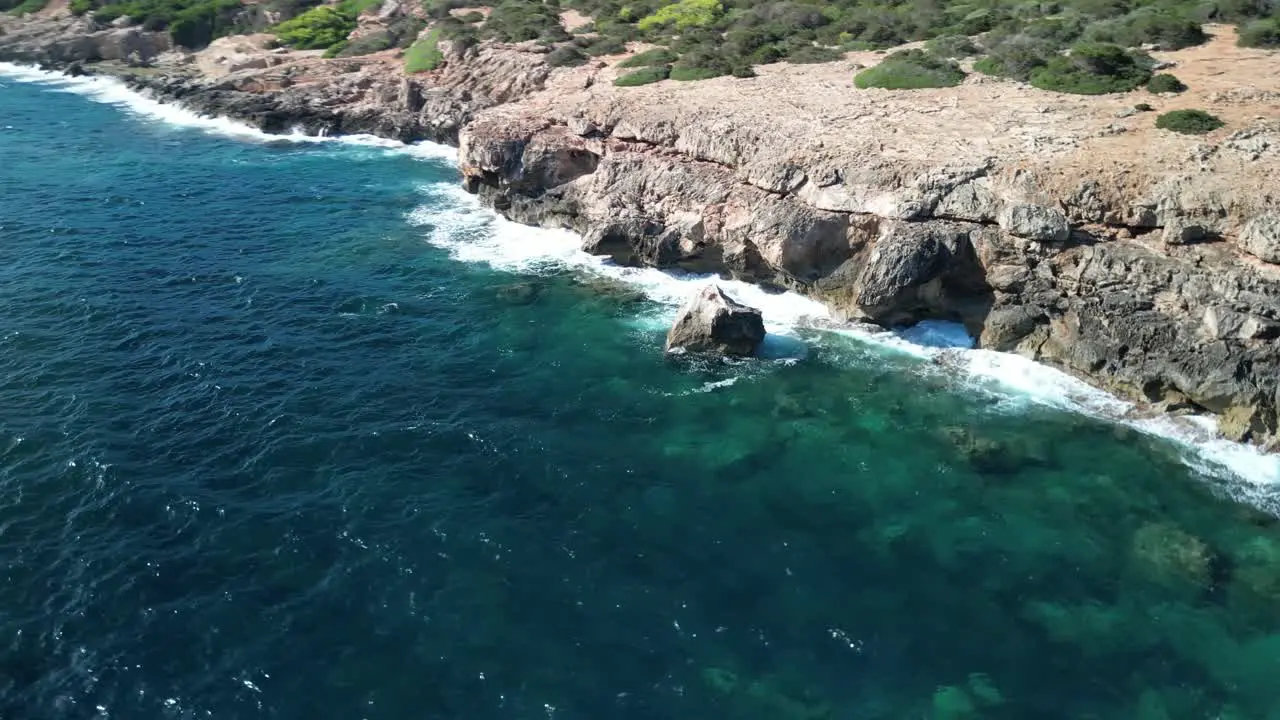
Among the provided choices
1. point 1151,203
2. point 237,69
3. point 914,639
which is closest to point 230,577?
point 914,639

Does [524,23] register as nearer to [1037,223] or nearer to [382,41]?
[382,41]

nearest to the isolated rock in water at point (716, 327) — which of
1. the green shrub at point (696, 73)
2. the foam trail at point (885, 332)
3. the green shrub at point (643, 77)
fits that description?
the foam trail at point (885, 332)

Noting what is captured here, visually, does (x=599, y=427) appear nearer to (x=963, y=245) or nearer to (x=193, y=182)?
(x=963, y=245)

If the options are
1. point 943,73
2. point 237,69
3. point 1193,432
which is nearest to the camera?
point 1193,432

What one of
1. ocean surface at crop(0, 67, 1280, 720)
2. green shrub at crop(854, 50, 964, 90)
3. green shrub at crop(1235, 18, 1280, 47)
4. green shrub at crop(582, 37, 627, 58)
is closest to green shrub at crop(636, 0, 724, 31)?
green shrub at crop(582, 37, 627, 58)

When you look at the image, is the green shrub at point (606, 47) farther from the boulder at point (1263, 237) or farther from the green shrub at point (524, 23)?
the boulder at point (1263, 237)
